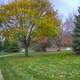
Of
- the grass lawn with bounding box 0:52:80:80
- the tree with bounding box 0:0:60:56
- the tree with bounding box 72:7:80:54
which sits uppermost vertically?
the tree with bounding box 0:0:60:56

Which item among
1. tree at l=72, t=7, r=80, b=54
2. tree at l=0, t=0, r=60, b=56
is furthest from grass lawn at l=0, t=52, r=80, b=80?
tree at l=0, t=0, r=60, b=56

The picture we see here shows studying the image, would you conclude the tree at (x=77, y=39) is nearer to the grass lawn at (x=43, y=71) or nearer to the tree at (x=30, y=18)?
the tree at (x=30, y=18)

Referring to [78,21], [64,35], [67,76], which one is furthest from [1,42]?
[67,76]

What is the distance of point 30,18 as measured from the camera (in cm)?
3759

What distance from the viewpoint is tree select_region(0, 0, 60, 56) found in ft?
123

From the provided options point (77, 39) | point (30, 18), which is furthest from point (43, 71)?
point (30, 18)

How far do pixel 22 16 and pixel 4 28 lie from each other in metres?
3.26

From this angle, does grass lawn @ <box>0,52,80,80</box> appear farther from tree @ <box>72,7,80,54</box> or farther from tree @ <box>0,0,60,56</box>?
tree @ <box>0,0,60,56</box>

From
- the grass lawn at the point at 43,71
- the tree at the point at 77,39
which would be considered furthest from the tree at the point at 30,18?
the grass lawn at the point at 43,71

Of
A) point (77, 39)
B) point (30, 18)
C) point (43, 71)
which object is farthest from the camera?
point (30, 18)

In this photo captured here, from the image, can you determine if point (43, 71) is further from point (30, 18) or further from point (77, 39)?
point (30, 18)

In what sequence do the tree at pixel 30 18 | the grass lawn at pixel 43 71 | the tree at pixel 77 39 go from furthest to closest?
the tree at pixel 30 18, the tree at pixel 77 39, the grass lawn at pixel 43 71

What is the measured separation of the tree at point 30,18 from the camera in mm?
37594

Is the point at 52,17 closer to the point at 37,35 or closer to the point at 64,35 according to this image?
the point at 37,35
